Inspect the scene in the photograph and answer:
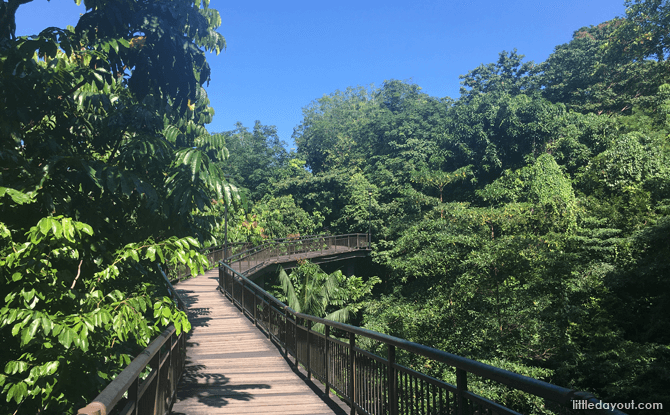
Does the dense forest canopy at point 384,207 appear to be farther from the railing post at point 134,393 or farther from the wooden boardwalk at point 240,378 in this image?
the wooden boardwalk at point 240,378

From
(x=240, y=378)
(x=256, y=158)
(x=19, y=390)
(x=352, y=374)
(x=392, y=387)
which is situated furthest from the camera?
(x=256, y=158)

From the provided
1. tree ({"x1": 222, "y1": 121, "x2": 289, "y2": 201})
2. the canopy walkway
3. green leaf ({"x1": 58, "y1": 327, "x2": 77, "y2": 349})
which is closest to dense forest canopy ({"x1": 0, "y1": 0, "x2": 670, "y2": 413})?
green leaf ({"x1": 58, "y1": 327, "x2": 77, "y2": 349})

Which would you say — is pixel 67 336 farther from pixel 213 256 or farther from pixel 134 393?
pixel 213 256

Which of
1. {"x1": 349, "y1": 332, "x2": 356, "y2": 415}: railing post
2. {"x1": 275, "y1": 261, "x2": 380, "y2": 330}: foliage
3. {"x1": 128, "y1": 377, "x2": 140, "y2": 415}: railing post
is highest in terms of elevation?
{"x1": 128, "y1": 377, "x2": 140, "y2": 415}: railing post

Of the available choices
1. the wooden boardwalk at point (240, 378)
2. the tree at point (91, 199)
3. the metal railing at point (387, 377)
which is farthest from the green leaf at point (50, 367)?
the metal railing at point (387, 377)

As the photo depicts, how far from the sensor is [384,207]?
36281 mm

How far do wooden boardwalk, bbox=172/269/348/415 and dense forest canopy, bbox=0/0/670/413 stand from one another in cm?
125

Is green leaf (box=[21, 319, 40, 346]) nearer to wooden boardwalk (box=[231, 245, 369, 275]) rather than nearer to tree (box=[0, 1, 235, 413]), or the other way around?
tree (box=[0, 1, 235, 413])

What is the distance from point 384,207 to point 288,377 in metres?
30.4

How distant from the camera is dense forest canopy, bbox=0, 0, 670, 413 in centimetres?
349

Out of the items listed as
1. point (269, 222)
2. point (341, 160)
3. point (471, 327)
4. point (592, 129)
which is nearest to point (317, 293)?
point (471, 327)

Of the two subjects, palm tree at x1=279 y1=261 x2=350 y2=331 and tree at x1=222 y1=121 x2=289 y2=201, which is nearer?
palm tree at x1=279 y1=261 x2=350 y2=331

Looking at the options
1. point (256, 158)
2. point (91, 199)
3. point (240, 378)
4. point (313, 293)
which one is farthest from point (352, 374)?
point (256, 158)

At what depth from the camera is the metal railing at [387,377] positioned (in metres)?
2.17
